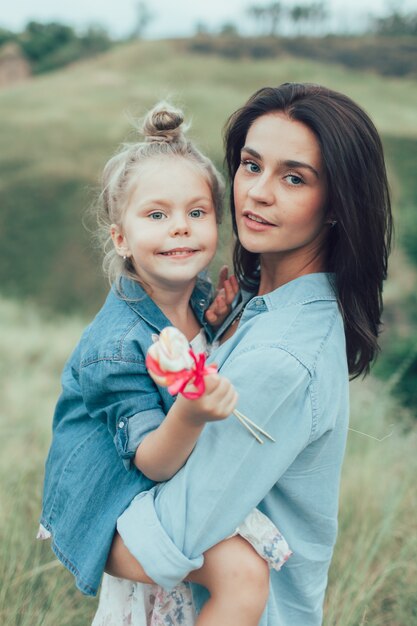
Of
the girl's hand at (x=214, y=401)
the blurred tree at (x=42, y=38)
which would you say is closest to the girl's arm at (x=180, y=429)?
the girl's hand at (x=214, y=401)

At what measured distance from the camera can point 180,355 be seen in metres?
1.51

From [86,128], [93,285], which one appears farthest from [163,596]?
[86,128]

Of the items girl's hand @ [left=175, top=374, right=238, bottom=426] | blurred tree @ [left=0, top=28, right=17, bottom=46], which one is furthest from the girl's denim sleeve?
blurred tree @ [left=0, top=28, right=17, bottom=46]

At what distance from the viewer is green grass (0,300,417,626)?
2.88m

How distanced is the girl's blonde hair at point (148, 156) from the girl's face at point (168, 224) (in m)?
0.03

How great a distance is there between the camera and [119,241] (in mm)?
2344

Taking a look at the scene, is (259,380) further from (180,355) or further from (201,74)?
(201,74)

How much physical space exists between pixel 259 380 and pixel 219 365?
247 millimetres

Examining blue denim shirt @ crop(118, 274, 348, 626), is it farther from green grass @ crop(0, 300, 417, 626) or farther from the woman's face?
green grass @ crop(0, 300, 417, 626)

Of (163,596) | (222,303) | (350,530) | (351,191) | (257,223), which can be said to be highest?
(351,191)

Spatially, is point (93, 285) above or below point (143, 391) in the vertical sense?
below

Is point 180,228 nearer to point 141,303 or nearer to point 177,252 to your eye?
point 177,252

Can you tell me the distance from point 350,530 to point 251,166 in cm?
214

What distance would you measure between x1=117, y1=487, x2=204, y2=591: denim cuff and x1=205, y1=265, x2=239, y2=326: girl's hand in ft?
2.53
